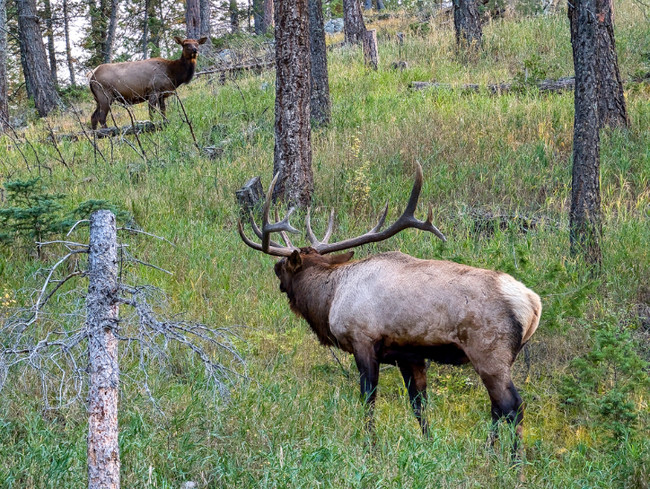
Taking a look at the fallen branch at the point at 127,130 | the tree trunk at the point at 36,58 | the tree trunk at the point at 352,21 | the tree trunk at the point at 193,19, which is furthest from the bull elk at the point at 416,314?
the tree trunk at the point at 193,19

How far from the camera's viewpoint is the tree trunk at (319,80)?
11.5 meters

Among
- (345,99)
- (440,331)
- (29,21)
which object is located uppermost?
(29,21)

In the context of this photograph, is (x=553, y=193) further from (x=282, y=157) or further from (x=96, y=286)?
(x=96, y=286)

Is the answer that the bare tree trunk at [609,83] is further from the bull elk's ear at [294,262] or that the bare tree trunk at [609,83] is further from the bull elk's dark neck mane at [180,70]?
the bull elk's dark neck mane at [180,70]

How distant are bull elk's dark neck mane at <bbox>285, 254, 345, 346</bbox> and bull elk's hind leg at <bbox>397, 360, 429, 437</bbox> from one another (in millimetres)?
642

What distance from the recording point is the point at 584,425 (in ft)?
17.7

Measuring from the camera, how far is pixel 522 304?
478 cm

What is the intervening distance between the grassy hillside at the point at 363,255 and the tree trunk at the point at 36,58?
17.1ft

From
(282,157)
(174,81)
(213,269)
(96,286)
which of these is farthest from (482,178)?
(174,81)

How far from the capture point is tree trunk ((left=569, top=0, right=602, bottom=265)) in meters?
7.13

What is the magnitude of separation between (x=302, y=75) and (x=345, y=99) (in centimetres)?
378

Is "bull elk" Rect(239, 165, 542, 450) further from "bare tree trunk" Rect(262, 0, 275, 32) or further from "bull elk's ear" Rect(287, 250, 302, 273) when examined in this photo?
"bare tree trunk" Rect(262, 0, 275, 32)

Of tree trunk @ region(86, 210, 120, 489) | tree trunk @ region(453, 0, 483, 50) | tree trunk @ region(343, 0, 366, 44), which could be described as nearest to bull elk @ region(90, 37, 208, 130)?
tree trunk @ region(343, 0, 366, 44)

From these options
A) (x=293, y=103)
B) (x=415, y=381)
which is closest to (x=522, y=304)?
(x=415, y=381)
